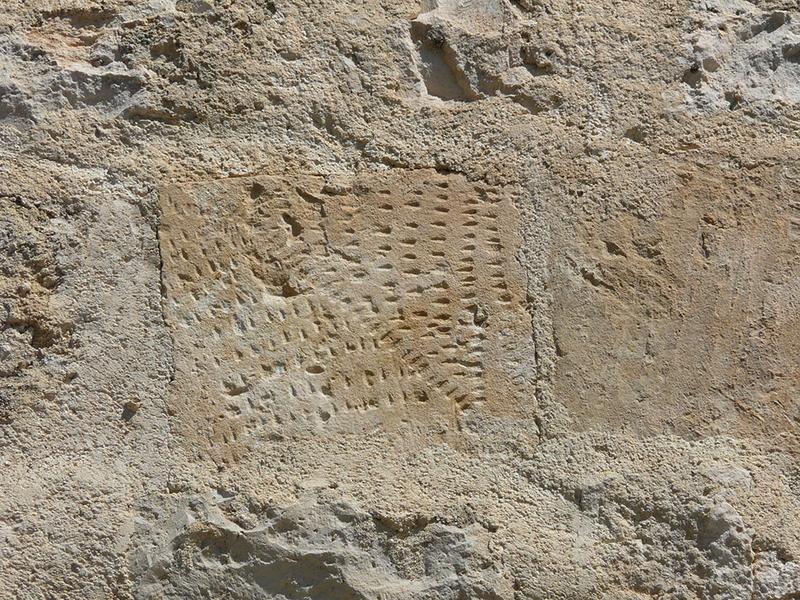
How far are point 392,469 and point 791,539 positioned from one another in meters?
0.59

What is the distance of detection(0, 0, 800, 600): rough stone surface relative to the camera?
129 cm

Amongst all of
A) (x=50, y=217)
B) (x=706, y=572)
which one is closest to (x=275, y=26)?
(x=50, y=217)

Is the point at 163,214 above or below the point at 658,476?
above

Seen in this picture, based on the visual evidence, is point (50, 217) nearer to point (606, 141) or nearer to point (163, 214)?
point (163, 214)

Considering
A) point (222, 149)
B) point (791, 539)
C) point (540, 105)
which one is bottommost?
point (791, 539)

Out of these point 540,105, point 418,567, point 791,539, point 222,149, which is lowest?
point 418,567

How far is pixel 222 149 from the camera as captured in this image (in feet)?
4.50

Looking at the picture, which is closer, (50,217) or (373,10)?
(50,217)

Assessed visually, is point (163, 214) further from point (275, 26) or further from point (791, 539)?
point (791, 539)

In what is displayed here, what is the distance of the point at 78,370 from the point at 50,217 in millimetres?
226

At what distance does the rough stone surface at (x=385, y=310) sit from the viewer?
1.29m

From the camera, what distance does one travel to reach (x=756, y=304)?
4.58ft

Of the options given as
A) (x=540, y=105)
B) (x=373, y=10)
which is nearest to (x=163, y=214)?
(x=373, y=10)

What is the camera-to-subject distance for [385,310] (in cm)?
135
